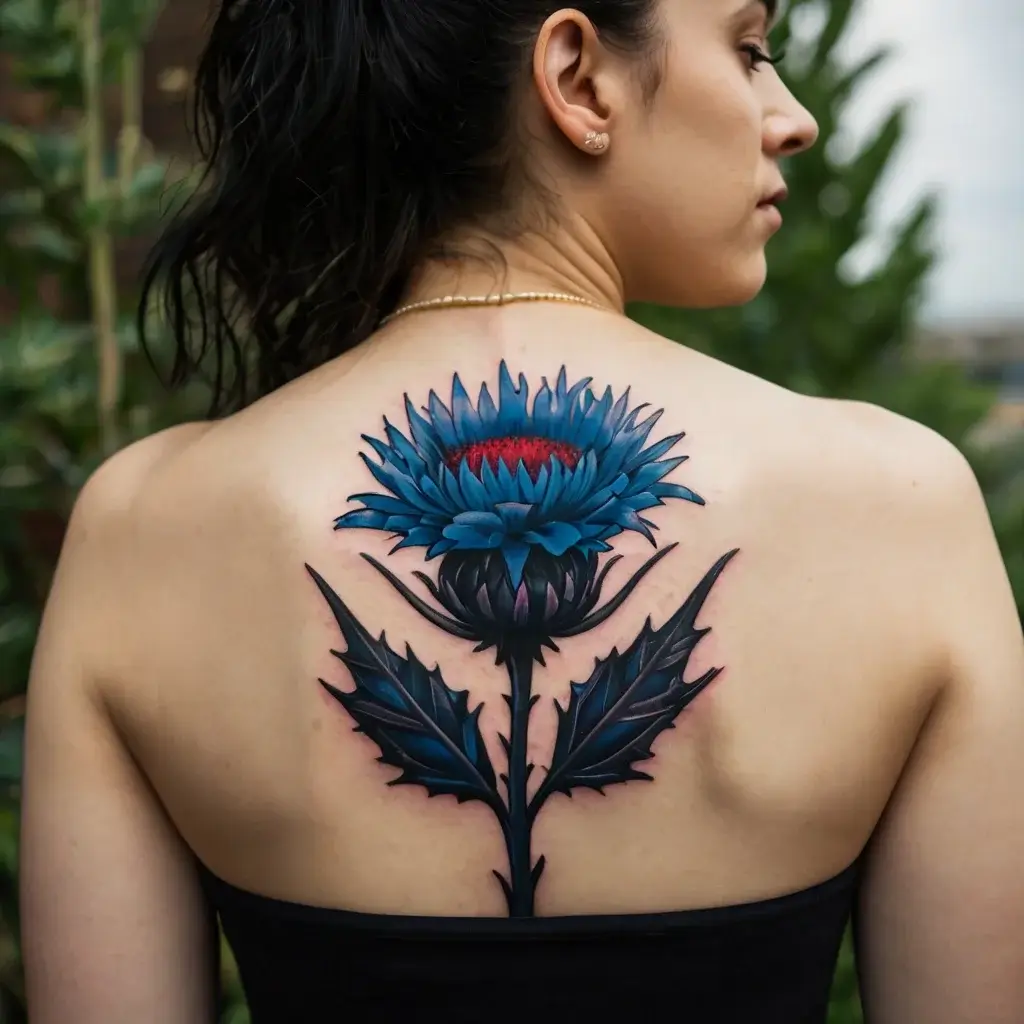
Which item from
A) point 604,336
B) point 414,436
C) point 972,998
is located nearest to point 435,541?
point 414,436

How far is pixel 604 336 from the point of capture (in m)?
1.08

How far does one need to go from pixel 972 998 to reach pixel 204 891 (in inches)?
28.3

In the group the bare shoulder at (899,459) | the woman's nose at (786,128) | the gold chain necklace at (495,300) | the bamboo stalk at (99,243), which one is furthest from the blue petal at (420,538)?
the bamboo stalk at (99,243)

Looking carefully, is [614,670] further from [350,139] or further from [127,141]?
[127,141]

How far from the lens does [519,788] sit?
38.0 inches

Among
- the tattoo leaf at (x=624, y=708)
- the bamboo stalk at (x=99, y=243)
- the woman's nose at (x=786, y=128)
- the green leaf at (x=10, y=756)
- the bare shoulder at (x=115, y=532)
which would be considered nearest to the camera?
the tattoo leaf at (x=624, y=708)

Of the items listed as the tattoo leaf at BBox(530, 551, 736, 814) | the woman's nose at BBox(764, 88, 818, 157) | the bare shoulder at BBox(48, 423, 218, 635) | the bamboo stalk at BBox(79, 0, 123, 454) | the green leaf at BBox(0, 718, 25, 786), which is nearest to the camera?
the tattoo leaf at BBox(530, 551, 736, 814)

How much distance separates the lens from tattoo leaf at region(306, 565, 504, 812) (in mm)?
966

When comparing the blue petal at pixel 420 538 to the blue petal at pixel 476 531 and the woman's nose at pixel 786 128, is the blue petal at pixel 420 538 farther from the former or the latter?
the woman's nose at pixel 786 128

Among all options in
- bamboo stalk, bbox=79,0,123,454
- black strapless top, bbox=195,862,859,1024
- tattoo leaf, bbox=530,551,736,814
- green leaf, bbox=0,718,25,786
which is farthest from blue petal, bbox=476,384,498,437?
bamboo stalk, bbox=79,0,123,454

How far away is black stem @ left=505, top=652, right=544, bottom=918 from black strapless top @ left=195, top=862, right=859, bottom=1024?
3cm

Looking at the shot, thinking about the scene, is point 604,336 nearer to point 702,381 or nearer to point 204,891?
point 702,381

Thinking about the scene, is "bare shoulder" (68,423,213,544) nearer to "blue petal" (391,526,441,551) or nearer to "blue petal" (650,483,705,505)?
"blue petal" (391,526,441,551)

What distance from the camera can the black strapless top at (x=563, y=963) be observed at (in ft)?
3.16
